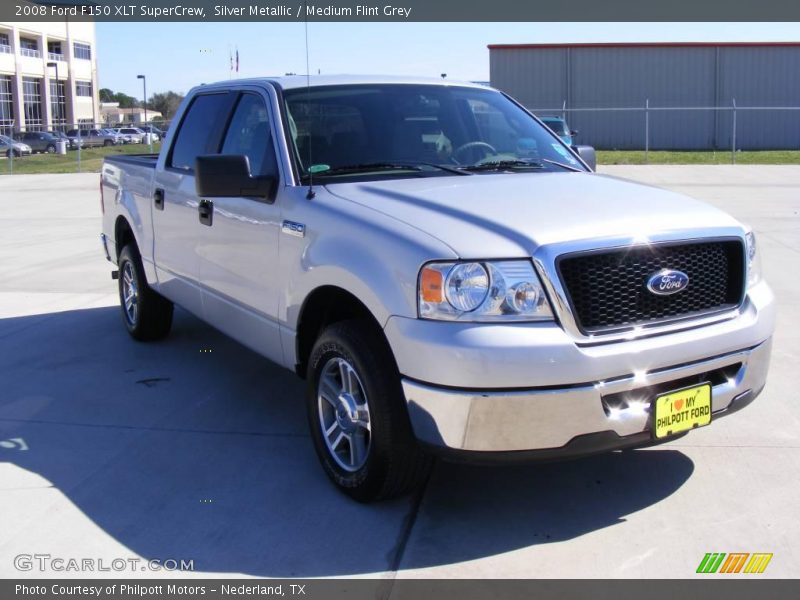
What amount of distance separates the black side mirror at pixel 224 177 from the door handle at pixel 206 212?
0.78 m

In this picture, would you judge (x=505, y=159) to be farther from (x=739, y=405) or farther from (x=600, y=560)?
(x=600, y=560)

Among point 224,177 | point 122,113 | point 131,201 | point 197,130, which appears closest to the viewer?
point 224,177

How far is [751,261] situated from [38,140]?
51.4m

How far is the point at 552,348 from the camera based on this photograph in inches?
134

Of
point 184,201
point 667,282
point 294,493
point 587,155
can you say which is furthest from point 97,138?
point 667,282

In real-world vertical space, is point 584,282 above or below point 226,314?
above

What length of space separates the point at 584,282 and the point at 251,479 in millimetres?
1932

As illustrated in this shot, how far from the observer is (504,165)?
496 cm

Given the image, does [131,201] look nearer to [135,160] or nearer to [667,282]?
[135,160]

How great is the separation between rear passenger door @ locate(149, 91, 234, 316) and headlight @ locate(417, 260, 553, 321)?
2418mm

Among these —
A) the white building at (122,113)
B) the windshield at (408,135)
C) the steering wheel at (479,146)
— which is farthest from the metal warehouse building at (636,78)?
the white building at (122,113)

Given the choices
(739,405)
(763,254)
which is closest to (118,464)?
(739,405)

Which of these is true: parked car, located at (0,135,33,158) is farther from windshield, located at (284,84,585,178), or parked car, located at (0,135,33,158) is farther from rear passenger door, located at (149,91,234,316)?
windshield, located at (284,84,585,178)

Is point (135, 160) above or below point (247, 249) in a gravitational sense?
above
